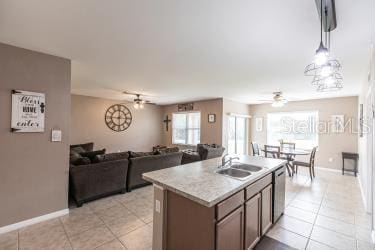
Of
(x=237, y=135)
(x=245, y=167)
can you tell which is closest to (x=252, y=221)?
(x=245, y=167)

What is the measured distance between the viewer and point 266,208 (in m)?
2.34

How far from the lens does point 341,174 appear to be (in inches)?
212

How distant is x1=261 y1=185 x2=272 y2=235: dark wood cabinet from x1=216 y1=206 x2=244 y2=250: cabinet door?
23.8 inches

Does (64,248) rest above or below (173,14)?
below

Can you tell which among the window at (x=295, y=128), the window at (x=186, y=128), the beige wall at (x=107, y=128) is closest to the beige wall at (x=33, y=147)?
the beige wall at (x=107, y=128)

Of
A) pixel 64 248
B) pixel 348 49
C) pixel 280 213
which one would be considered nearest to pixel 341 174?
pixel 280 213

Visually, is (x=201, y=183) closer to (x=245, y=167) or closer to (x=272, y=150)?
(x=245, y=167)

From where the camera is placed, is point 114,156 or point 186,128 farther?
point 186,128

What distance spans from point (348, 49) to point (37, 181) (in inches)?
181

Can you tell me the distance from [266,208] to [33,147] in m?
3.30

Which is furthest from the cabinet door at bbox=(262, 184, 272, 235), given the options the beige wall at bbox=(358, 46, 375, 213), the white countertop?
the beige wall at bbox=(358, 46, 375, 213)

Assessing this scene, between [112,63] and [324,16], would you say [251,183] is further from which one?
[112,63]

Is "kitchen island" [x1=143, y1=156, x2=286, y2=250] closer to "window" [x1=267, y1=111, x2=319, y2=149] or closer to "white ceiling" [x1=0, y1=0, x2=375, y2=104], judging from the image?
"white ceiling" [x1=0, y1=0, x2=375, y2=104]

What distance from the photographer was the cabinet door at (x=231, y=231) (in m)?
1.48
